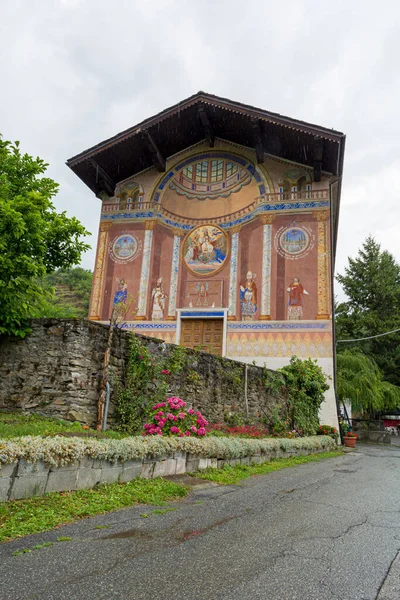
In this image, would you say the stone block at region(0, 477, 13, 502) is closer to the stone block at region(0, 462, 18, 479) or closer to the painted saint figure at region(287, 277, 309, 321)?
the stone block at region(0, 462, 18, 479)

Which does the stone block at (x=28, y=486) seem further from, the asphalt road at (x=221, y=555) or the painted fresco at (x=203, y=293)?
the painted fresco at (x=203, y=293)

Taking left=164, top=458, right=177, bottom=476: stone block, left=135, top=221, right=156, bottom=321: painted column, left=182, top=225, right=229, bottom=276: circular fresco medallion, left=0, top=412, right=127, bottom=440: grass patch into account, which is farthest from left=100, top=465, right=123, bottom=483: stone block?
left=182, top=225, right=229, bottom=276: circular fresco medallion

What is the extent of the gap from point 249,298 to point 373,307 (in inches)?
739

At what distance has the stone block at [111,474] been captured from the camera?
5.02 m

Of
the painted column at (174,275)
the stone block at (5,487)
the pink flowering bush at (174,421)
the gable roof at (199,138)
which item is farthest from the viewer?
the painted column at (174,275)

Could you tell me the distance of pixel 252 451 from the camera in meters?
8.26

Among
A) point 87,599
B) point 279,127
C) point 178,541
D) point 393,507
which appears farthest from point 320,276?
point 87,599

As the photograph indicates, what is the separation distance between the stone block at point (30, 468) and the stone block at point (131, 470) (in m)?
1.20

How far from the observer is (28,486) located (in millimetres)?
4145

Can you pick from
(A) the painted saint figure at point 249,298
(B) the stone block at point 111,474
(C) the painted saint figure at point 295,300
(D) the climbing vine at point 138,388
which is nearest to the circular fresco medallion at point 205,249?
(A) the painted saint figure at point 249,298

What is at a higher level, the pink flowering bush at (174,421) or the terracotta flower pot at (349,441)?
the pink flowering bush at (174,421)

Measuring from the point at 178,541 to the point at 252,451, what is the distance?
5.11 meters

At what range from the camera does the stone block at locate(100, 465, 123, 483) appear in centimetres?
502

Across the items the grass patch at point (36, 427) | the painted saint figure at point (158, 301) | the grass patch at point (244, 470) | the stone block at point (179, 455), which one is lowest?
the grass patch at point (244, 470)
